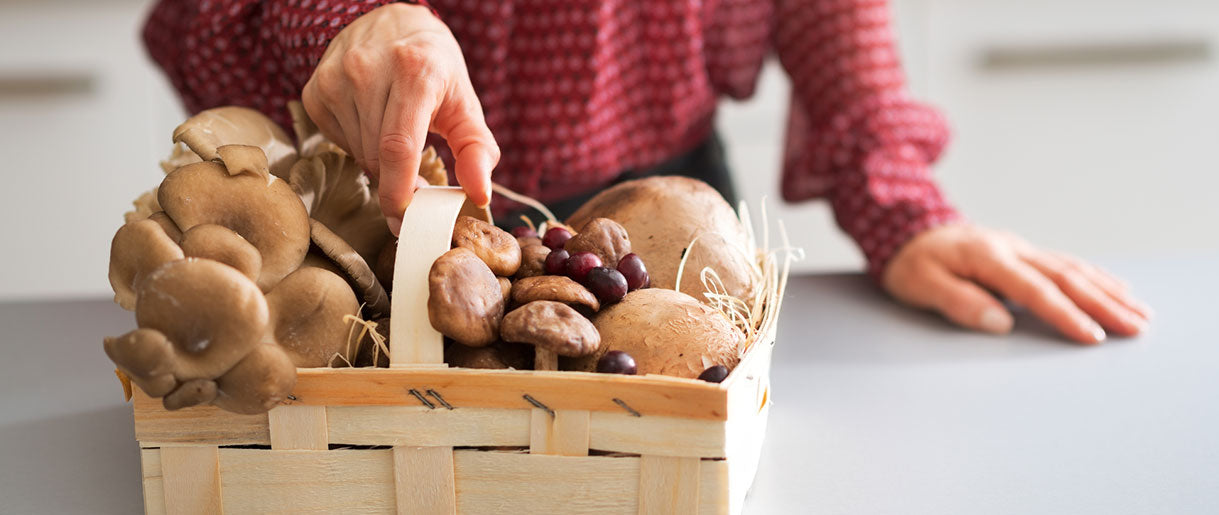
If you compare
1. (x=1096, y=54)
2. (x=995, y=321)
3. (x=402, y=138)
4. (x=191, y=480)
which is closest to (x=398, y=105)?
(x=402, y=138)

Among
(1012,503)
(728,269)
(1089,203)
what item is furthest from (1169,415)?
(1089,203)

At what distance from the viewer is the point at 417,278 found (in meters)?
0.48

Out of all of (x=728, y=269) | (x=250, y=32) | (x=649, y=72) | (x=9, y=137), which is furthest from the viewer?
(x=9, y=137)

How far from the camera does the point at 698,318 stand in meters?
0.51

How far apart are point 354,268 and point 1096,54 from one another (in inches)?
88.2

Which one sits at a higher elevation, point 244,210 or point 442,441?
point 244,210

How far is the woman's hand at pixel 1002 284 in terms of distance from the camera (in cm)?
84

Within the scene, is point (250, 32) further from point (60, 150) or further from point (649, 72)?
point (60, 150)

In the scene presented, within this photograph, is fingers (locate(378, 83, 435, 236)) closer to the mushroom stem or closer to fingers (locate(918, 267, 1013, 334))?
the mushroom stem

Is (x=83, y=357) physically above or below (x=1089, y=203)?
above

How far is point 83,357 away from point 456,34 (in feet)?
1.40

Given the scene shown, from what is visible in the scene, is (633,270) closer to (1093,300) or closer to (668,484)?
(668,484)

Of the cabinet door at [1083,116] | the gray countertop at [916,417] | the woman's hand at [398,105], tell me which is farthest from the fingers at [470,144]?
the cabinet door at [1083,116]

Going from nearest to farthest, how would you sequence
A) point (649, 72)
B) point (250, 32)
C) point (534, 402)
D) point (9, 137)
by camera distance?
point (534, 402) → point (250, 32) → point (649, 72) → point (9, 137)
